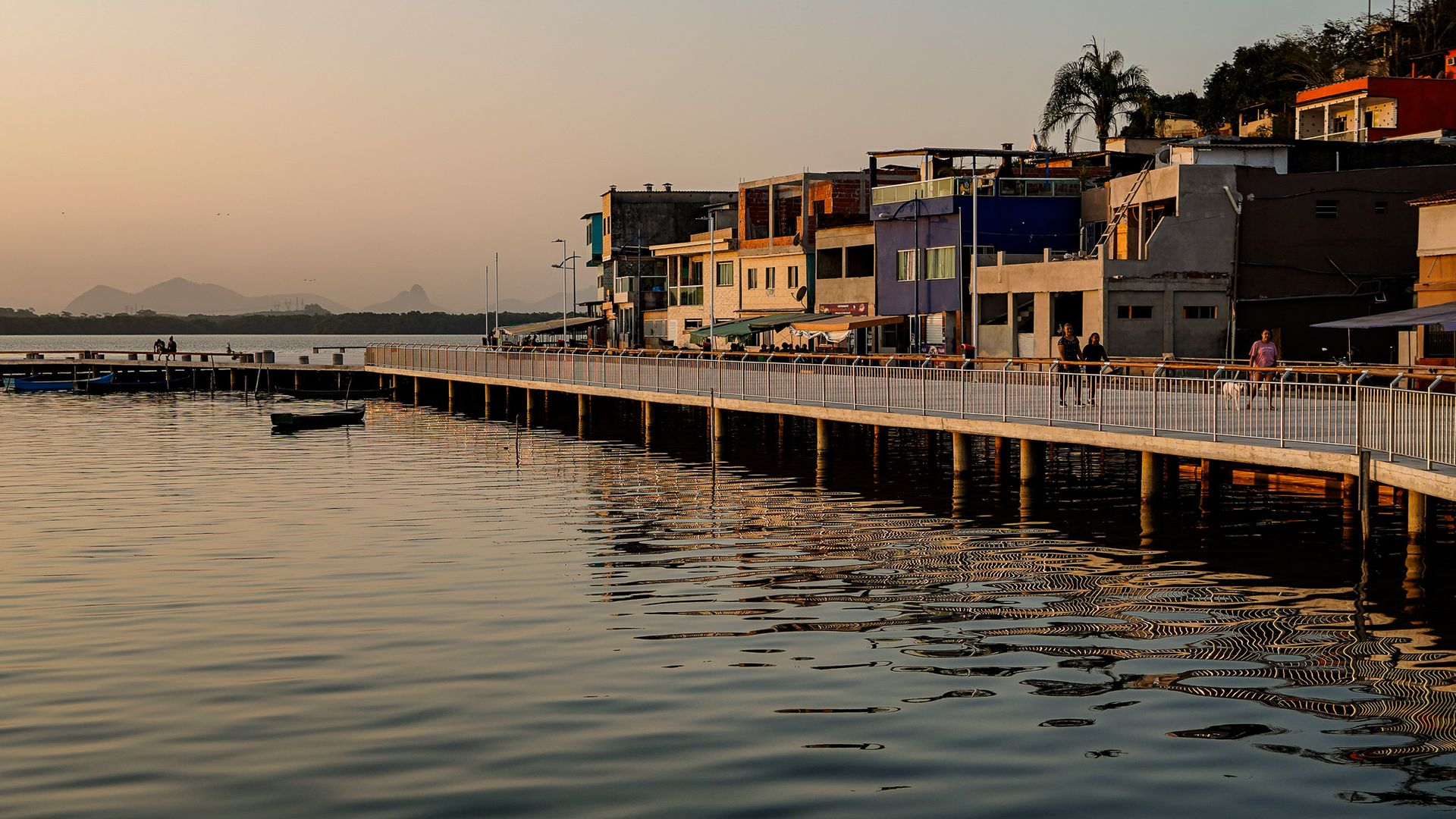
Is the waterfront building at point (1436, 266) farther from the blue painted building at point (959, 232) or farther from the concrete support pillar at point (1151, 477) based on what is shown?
the blue painted building at point (959, 232)

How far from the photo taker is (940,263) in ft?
238

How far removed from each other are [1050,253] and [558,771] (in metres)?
53.8

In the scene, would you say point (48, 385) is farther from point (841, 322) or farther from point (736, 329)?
point (841, 322)

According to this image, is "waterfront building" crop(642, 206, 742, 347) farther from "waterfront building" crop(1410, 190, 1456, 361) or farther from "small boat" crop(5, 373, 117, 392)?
"waterfront building" crop(1410, 190, 1456, 361)

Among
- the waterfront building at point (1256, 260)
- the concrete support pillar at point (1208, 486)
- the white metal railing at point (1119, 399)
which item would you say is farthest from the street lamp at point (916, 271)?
the concrete support pillar at point (1208, 486)

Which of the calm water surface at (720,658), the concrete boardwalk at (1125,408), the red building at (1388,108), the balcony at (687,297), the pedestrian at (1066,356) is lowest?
the calm water surface at (720,658)

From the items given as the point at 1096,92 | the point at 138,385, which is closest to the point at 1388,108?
the point at 1096,92

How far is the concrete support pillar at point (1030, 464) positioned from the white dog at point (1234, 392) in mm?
7621

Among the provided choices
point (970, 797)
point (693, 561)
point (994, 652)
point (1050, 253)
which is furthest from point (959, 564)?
point (1050, 253)

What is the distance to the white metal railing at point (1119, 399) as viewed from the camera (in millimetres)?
23984

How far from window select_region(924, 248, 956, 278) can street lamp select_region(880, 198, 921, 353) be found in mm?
502

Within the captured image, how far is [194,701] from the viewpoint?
15.7 metres

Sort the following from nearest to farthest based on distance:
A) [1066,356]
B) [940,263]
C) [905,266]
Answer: [1066,356] < [940,263] < [905,266]

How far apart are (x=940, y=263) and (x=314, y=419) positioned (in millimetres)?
29909
